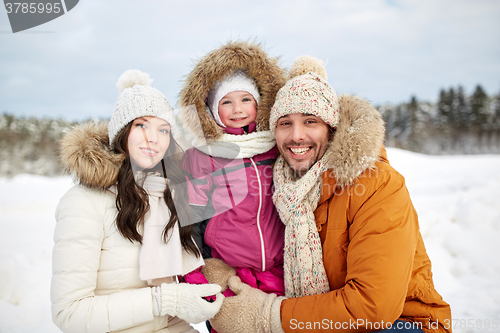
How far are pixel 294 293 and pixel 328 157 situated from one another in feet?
3.15

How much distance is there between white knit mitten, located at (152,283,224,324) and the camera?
178 cm

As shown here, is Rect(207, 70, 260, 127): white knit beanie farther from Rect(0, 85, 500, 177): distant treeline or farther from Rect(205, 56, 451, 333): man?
Rect(0, 85, 500, 177): distant treeline

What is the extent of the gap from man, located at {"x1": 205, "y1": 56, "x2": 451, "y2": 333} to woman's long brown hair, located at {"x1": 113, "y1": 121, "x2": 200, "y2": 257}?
0.57m

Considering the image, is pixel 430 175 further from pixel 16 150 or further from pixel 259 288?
pixel 16 150

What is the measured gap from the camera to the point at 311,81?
85.4 inches

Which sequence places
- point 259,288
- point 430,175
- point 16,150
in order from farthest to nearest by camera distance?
1. point 16,150
2. point 430,175
3. point 259,288

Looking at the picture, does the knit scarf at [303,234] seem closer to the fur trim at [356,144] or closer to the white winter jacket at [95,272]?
the fur trim at [356,144]

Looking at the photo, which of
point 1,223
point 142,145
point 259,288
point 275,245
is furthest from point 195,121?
point 1,223

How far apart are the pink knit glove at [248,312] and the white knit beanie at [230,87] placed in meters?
1.34

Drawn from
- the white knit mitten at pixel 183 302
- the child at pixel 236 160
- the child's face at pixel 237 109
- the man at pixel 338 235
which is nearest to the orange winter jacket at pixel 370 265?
the man at pixel 338 235

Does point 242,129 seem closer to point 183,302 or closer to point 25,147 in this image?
point 183,302

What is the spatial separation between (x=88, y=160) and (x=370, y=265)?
1.83 m

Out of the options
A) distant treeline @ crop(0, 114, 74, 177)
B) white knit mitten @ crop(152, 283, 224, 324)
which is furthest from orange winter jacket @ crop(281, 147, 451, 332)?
distant treeline @ crop(0, 114, 74, 177)

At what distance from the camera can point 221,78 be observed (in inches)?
99.3
